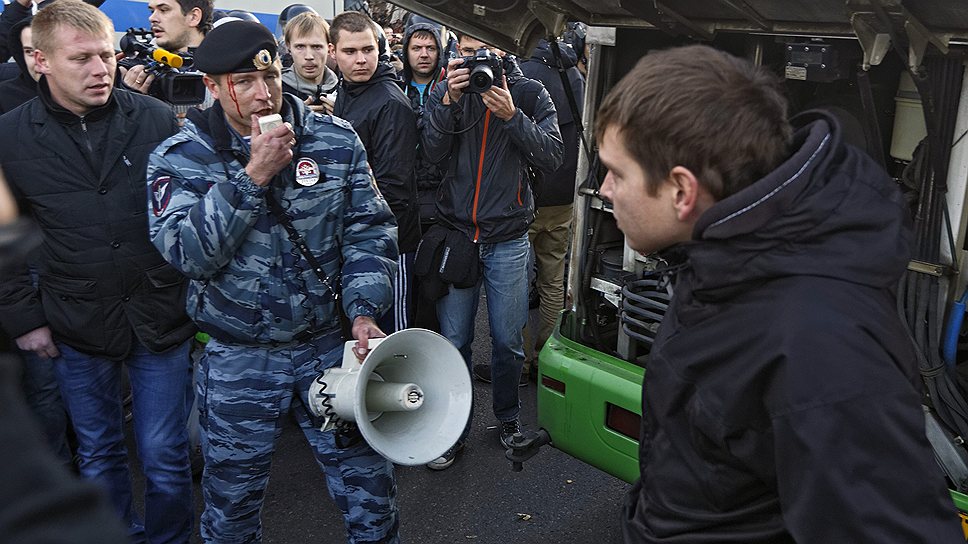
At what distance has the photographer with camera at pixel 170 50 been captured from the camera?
4277 mm

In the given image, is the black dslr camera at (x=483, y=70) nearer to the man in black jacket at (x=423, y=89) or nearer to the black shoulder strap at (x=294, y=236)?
the man in black jacket at (x=423, y=89)

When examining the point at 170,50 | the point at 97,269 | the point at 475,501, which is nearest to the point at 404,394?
the point at 97,269

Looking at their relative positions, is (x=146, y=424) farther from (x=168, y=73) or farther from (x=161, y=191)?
(x=168, y=73)

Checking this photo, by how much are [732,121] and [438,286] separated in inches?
115

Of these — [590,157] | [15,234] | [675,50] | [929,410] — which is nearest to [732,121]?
[675,50]

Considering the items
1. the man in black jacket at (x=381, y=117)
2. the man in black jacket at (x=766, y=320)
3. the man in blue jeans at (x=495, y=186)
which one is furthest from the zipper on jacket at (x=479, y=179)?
the man in black jacket at (x=766, y=320)

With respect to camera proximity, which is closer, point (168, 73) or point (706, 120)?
point (706, 120)

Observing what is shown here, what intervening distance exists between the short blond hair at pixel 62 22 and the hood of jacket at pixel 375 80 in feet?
4.60

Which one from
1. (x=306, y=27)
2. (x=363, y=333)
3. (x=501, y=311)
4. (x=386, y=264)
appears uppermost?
(x=306, y=27)

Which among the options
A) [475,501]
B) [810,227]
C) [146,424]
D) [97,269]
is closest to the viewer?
[810,227]

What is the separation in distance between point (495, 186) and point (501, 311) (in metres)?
0.62

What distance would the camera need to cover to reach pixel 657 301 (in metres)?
3.36

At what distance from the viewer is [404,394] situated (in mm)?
2680

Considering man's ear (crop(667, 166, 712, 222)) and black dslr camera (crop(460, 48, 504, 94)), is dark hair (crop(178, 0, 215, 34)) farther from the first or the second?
man's ear (crop(667, 166, 712, 222))
